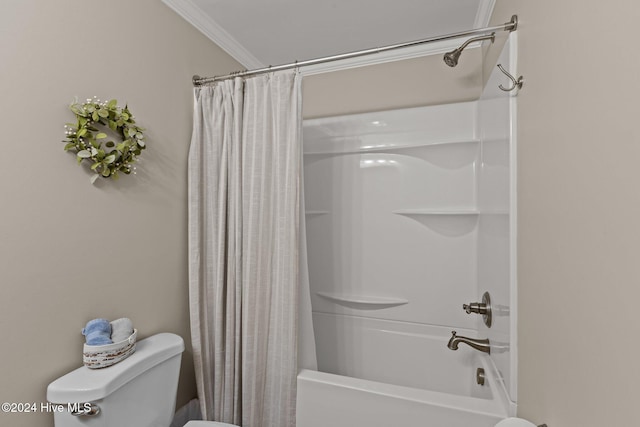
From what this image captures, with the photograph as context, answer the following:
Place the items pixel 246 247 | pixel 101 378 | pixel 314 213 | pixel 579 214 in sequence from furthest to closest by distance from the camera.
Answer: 1. pixel 314 213
2. pixel 246 247
3. pixel 101 378
4. pixel 579 214

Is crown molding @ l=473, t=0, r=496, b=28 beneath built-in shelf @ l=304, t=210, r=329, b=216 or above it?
above

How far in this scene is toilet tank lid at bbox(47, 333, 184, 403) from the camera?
1.02m

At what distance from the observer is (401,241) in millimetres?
1990

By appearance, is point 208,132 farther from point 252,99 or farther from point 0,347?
point 0,347

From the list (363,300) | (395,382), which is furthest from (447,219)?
(395,382)

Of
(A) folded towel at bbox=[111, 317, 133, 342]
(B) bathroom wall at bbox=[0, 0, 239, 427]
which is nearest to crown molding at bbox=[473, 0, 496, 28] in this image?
(B) bathroom wall at bbox=[0, 0, 239, 427]

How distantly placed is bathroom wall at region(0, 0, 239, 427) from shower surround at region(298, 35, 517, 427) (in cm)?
86

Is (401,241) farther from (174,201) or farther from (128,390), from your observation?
(128,390)

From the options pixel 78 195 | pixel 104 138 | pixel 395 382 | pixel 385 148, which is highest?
pixel 385 148

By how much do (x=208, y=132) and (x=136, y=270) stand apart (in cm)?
77

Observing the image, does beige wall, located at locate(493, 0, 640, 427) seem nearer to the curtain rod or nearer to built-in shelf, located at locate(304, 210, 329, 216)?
the curtain rod

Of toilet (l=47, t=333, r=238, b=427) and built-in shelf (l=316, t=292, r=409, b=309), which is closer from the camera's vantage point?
toilet (l=47, t=333, r=238, b=427)

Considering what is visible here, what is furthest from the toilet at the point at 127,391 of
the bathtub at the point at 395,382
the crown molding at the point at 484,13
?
the crown molding at the point at 484,13

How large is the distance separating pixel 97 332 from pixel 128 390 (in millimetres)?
241
